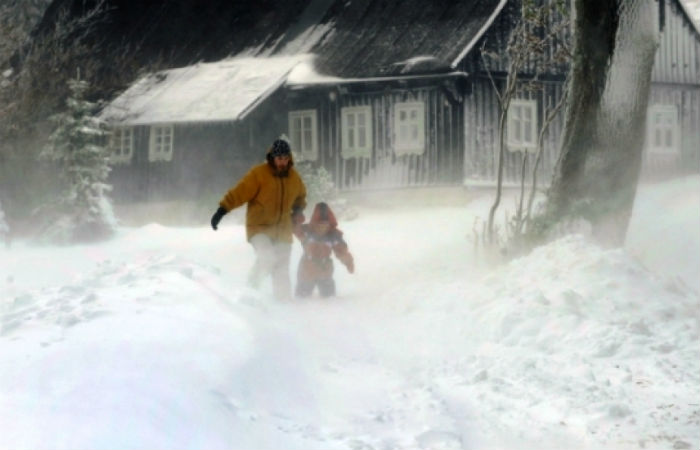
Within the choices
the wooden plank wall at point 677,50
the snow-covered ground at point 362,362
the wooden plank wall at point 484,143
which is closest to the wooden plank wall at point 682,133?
the wooden plank wall at point 677,50

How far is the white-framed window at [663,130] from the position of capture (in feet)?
106

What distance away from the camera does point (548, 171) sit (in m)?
28.7

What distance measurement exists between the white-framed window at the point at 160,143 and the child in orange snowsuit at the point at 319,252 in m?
20.6

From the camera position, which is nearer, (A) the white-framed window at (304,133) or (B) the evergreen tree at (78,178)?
(B) the evergreen tree at (78,178)

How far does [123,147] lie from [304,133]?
644cm

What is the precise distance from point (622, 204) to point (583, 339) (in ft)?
15.1

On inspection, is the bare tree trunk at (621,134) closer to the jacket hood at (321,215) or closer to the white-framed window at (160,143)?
the jacket hood at (321,215)

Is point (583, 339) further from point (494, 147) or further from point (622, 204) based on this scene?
point (494, 147)

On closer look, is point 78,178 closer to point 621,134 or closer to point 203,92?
point 203,92

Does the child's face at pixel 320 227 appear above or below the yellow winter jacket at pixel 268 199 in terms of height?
below

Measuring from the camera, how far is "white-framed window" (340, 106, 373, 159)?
29469mm

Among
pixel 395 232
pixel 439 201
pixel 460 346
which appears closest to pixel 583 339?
pixel 460 346

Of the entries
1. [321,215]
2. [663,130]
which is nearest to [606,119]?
[321,215]

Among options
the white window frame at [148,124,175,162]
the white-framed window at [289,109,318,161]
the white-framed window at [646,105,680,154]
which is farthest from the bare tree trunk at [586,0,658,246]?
the white window frame at [148,124,175,162]
